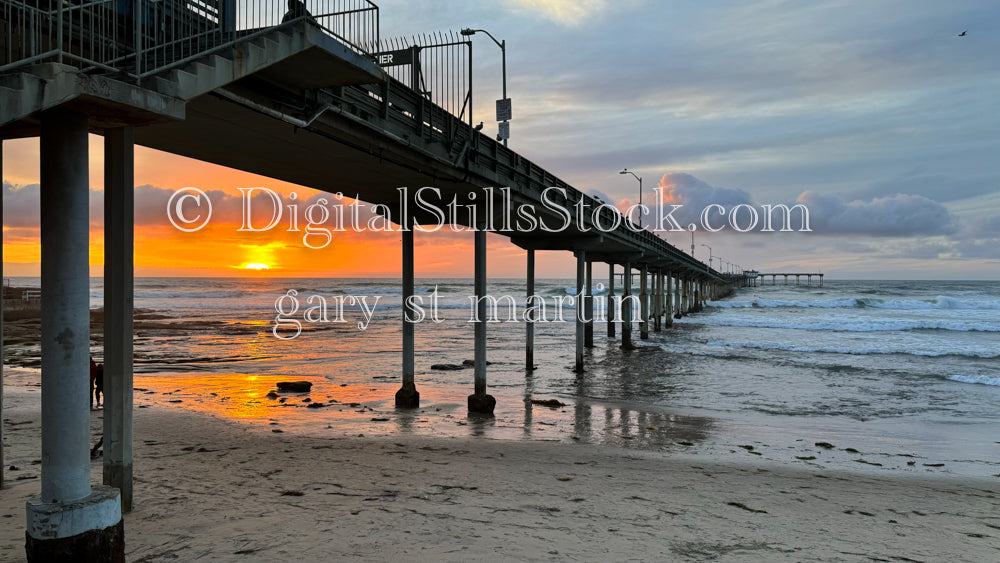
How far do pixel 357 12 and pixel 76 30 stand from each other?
4046 millimetres

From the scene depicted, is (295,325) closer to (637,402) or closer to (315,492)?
(637,402)

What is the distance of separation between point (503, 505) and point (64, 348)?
5077 mm

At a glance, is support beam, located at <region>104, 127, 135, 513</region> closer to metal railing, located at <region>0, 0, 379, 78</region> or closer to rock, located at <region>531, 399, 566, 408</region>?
metal railing, located at <region>0, 0, 379, 78</region>

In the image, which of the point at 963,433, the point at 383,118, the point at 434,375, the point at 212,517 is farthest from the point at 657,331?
the point at 212,517

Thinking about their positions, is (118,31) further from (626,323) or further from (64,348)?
(626,323)

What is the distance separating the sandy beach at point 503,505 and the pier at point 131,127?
1268 millimetres

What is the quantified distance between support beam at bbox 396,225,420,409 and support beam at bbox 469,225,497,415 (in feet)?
5.33

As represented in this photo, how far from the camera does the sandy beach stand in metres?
6.64

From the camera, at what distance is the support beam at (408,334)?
54.0 feet

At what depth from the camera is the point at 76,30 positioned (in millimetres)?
6484

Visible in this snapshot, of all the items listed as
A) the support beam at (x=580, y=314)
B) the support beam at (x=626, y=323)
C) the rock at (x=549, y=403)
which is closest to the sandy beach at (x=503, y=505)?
the rock at (x=549, y=403)

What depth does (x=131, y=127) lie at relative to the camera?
21.2 ft

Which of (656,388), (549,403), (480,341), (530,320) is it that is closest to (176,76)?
(480,341)

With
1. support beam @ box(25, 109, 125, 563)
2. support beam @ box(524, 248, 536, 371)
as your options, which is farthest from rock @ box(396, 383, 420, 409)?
support beam @ box(25, 109, 125, 563)
